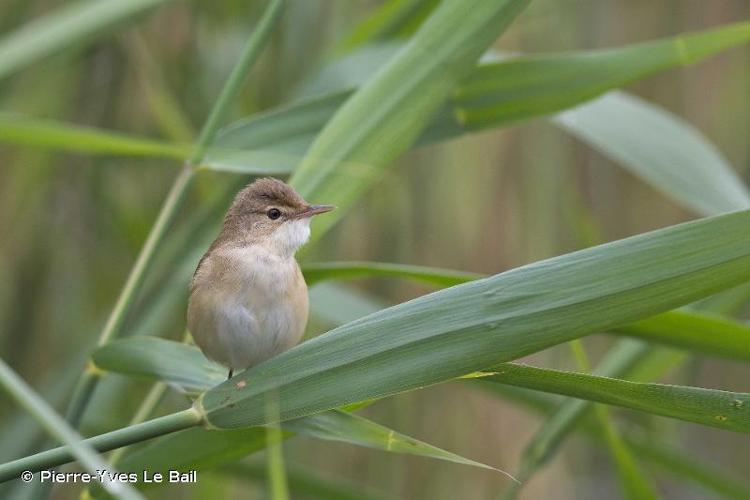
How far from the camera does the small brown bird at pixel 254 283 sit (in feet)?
6.08

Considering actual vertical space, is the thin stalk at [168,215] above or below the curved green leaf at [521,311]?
above

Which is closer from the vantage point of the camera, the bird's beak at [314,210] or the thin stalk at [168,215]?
the thin stalk at [168,215]

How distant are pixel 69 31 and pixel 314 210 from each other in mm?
611

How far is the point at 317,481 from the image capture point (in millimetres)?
2285

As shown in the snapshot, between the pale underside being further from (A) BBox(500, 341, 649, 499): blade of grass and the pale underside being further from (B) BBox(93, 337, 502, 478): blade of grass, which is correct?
(A) BBox(500, 341, 649, 499): blade of grass

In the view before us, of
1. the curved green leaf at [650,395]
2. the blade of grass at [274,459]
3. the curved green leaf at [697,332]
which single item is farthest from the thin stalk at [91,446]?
the curved green leaf at [697,332]

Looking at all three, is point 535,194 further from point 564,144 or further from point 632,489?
point 632,489

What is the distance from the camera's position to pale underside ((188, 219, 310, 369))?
1850 mm

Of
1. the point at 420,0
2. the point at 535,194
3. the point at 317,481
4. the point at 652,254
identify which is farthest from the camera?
the point at 535,194

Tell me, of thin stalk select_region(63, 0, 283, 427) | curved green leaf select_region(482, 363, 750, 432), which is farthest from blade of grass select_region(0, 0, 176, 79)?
curved green leaf select_region(482, 363, 750, 432)

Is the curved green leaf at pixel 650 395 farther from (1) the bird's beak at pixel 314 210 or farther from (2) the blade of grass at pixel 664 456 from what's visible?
(2) the blade of grass at pixel 664 456

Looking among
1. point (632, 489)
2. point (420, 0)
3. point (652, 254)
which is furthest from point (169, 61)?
point (652, 254)

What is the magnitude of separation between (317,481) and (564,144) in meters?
1.20

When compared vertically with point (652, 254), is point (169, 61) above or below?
above
